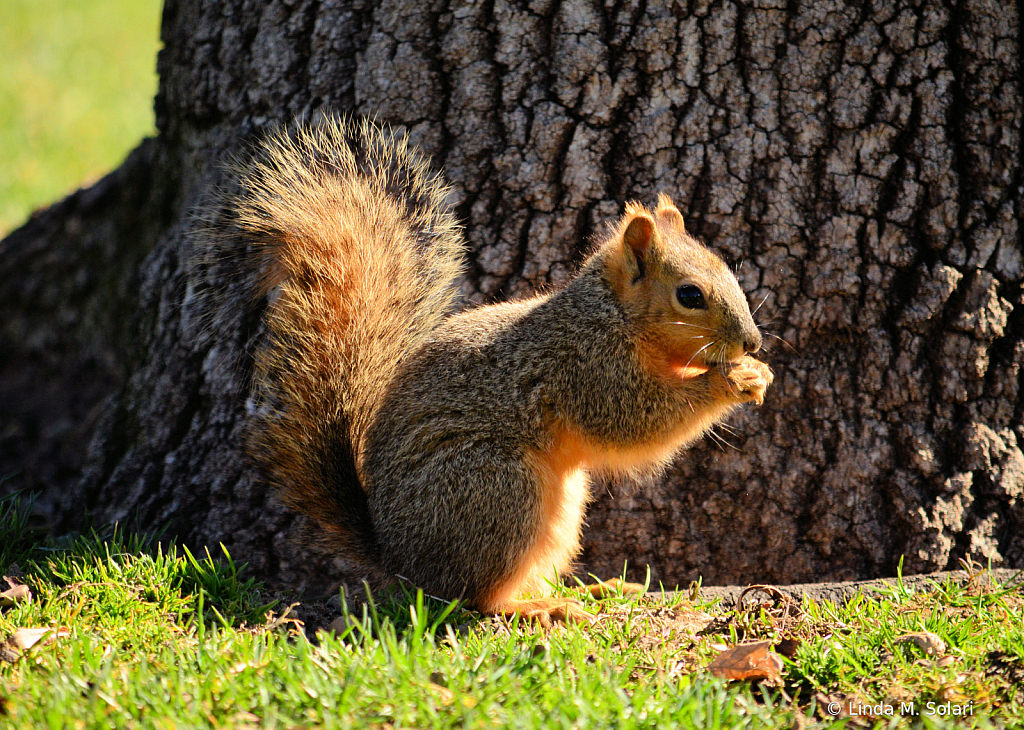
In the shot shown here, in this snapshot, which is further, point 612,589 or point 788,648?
point 612,589

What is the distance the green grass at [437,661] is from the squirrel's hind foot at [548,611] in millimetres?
41

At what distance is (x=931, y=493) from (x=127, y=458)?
2.43 metres

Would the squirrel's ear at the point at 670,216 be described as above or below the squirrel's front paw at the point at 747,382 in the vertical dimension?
above

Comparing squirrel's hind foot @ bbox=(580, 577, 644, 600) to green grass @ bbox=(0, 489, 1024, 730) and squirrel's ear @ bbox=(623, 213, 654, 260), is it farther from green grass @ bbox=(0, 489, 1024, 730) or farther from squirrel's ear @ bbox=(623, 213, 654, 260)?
squirrel's ear @ bbox=(623, 213, 654, 260)

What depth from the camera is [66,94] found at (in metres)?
7.46

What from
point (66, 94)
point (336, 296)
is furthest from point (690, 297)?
point (66, 94)

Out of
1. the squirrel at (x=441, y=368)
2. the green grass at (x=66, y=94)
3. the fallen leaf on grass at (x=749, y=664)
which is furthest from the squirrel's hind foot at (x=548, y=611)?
the green grass at (x=66, y=94)

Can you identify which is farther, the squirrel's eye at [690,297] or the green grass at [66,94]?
the green grass at [66,94]

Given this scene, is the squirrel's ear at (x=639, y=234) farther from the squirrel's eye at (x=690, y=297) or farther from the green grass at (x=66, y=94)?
the green grass at (x=66, y=94)

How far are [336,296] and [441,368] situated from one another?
0.34 metres

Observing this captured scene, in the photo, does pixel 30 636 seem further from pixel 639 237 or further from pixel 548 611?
pixel 639 237

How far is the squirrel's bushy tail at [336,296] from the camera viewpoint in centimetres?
220

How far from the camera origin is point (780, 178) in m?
2.30

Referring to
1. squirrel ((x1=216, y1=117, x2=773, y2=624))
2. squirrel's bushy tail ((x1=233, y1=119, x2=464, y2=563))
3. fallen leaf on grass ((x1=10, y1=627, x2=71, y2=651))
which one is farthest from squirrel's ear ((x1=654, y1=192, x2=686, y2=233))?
fallen leaf on grass ((x1=10, y1=627, x2=71, y2=651))
